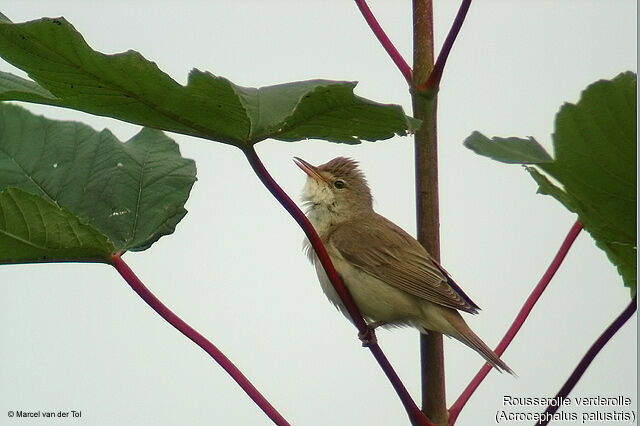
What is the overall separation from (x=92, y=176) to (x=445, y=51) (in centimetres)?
99

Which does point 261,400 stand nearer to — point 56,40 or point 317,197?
point 56,40

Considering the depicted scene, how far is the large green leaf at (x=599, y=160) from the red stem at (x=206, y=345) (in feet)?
2.18

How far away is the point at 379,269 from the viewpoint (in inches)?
149

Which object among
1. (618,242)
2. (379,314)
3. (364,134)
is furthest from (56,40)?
(379,314)

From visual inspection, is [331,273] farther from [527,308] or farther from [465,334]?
[465,334]

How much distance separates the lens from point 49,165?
218cm

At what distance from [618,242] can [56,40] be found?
1123mm

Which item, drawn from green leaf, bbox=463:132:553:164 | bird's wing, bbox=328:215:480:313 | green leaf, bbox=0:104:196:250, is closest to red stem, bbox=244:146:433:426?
green leaf, bbox=463:132:553:164

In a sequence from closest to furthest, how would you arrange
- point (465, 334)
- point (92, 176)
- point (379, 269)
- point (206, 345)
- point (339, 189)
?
point (206, 345) < point (92, 176) < point (465, 334) < point (379, 269) < point (339, 189)

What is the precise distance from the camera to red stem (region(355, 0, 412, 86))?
6.06 ft

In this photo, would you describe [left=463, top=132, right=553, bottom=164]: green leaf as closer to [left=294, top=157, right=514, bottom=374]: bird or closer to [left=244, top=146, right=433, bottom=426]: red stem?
[left=244, top=146, right=433, bottom=426]: red stem

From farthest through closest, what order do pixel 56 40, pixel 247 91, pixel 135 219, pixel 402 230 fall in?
pixel 402 230 → pixel 135 219 → pixel 247 91 → pixel 56 40

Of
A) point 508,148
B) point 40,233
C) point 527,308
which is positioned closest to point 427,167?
point 508,148

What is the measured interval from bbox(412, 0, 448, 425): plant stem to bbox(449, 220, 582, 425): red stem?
0.10m
